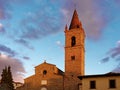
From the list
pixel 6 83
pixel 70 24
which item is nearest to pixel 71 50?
pixel 70 24

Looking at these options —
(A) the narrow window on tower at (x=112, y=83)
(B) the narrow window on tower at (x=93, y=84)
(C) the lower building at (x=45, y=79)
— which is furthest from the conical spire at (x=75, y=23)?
(A) the narrow window on tower at (x=112, y=83)

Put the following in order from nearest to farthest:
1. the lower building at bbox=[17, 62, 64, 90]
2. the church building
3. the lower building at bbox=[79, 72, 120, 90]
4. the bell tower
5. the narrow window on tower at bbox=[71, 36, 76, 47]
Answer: the lower building at bbox=[79, 72, 120, 90] → the church building → the lower building at bbox=[17, 62, 64, 90] → the bell tower → the narrow window on tower at bbox=[71, 36, 76, 47]

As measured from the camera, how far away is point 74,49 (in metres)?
60.6

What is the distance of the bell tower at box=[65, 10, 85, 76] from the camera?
194 feet

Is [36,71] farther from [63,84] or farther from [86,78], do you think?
[86,78]

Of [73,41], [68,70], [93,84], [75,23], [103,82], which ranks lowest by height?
[93,84]

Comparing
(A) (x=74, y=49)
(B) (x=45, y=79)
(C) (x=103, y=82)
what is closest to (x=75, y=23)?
(A) (x=74, y=49)

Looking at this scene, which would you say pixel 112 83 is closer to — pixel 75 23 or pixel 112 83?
pixel 112 83

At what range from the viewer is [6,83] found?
5969 cm

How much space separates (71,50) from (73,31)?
4.20m

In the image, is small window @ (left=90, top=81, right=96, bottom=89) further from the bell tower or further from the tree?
the tree

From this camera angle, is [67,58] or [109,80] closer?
[109,80]

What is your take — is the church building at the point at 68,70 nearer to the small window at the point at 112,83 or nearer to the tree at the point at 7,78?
the tree at the point at 7,78

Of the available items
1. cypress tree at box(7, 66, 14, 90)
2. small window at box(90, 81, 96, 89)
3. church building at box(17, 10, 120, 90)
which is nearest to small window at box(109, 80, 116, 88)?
small window at box(90, 81, 96, 89)
